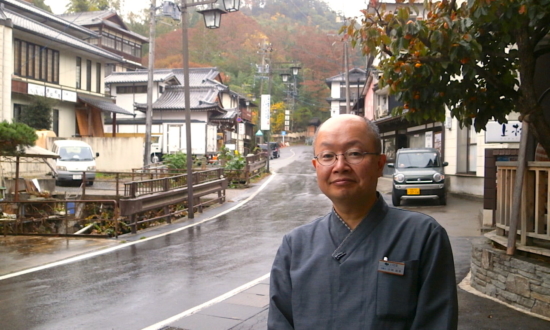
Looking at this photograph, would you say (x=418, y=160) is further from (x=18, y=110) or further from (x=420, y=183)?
(x=18, y=110)

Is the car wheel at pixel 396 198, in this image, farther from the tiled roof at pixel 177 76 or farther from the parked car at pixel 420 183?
the tiled roof at pixel 177 76

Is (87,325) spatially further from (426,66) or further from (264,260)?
(426,66)

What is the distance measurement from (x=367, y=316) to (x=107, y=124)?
4782 centimetres

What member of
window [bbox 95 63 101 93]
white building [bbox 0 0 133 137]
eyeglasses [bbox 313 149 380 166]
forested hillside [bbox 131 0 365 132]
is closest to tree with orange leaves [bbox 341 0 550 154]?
eyeglasses [bbox 313 149 380 166]

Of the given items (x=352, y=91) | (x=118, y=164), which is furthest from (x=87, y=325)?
(x=352, y=91)

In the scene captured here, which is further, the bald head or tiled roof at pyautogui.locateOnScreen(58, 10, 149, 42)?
tiled roof at pyautogui.locateOnScreen(58, 10, 149, 42)

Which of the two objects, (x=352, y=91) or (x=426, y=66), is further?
(x=352, y=91)

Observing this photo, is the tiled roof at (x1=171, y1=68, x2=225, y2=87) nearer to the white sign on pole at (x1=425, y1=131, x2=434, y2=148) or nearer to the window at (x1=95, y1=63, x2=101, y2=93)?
the window at (x1=95, y1=63, x2=101, y2=93)

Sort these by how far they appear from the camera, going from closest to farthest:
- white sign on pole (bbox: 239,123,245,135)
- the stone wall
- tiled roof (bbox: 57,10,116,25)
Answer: the stone wall, tiled roof (bbox: 57,10,116,25), white sign on pole (bbox: 239,123,245,135)

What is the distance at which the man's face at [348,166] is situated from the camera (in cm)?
241

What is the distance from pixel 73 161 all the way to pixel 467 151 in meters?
17.5

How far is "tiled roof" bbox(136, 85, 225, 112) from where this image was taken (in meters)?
44.9

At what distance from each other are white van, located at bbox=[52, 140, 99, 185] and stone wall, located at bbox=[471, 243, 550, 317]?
19.9 m

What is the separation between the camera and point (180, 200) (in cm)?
1606
